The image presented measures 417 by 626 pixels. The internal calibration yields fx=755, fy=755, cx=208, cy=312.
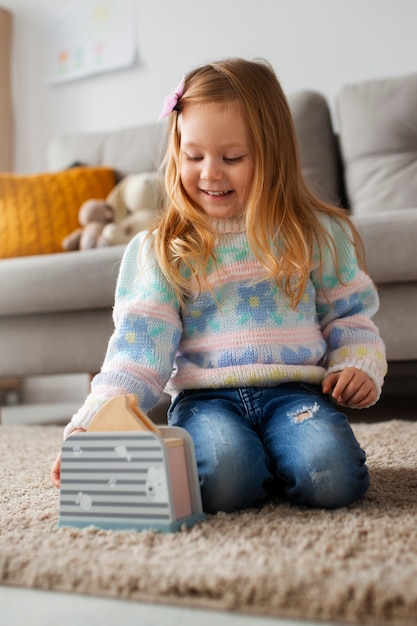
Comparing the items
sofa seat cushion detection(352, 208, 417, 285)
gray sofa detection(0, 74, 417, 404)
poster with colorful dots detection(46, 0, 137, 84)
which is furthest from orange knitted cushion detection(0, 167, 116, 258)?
sofa seat cushion detection(352, 208, 417, 285)

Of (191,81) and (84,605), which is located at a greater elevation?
(191,81)

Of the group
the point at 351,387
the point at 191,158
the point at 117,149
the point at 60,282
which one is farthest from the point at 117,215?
the point at 351,387

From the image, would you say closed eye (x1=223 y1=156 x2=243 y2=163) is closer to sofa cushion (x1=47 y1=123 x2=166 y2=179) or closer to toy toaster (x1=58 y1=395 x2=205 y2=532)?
toy toaster (x1=58 y1=395 x2=205 y2=532)

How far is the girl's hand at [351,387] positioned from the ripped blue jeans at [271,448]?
22mm

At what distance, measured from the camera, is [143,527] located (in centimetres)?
79

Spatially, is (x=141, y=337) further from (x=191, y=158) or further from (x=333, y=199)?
(x=333, y=199)

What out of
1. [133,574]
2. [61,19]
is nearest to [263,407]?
[133,574]

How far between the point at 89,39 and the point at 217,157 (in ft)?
6.73

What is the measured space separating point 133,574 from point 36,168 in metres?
2.61

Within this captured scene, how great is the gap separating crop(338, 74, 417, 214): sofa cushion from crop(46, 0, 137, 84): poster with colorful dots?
40.8 inches

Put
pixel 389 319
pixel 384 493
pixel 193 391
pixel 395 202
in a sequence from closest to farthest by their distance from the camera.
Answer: pixel 384 493, pixel 193 391, pixel 389 319, pixel 395 202

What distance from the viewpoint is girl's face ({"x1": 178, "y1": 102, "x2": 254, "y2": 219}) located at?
1.04 m

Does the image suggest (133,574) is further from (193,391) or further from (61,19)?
(61,19)

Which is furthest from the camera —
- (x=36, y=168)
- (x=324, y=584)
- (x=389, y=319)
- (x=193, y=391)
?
(x=36, y=168)
